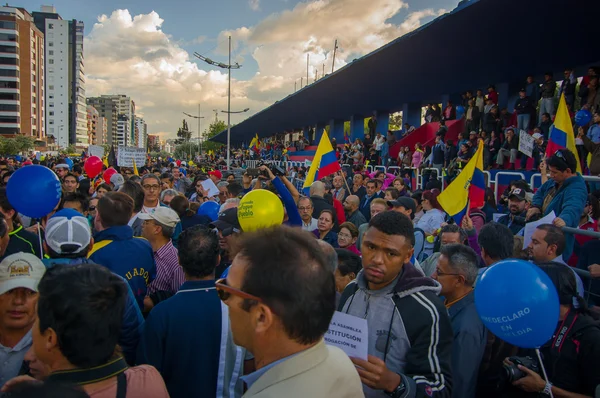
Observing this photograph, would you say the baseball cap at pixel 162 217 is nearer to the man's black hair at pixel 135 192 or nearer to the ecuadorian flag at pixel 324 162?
the man's black hair at pixel 135 192

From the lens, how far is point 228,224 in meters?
4.41

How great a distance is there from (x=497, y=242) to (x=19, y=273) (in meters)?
3.42

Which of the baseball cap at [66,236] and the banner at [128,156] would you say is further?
the banner at [128,156]

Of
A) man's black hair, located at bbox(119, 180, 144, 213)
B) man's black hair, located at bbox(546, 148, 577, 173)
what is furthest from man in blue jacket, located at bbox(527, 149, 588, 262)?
man's black hair, located at bbox(119, 180, 144, 213)

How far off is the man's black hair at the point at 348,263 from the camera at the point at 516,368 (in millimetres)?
1336

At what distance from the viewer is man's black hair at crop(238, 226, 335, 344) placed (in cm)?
146

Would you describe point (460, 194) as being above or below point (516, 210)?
above

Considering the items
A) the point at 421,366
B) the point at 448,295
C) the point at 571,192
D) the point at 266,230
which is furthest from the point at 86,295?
the point at 571,192

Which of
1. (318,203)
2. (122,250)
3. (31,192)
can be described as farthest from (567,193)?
(31,192)

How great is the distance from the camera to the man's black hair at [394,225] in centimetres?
262

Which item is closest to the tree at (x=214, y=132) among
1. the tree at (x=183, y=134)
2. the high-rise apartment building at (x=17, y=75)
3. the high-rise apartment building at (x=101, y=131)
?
the tree at (x=183, y=134)

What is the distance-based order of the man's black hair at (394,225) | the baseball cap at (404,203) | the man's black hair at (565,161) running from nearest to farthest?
the man's black hair at (394,225) < the man's black hair at (565,161) < the baseball cap at (404,203)

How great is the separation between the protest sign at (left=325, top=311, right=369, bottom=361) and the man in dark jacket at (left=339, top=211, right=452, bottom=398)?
50 millimetres

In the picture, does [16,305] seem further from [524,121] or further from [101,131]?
[101,131]
